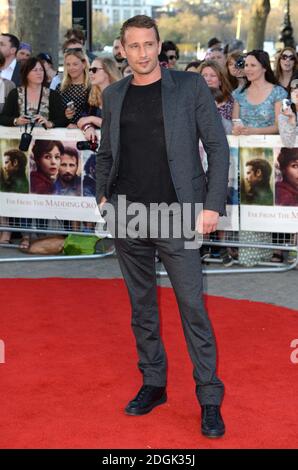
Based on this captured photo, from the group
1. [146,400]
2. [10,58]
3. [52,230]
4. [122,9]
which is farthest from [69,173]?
[122,9]

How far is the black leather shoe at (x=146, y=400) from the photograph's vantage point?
197 inches

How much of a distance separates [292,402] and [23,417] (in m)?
1.54

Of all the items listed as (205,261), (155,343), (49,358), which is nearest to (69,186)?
(205,261)

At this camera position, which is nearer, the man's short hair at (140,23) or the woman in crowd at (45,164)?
the man's short hair at (140,23)

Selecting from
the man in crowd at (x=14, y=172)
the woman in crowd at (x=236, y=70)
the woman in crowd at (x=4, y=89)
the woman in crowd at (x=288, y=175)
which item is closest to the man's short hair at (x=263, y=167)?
the woman in crowd at (x=288, y=175)

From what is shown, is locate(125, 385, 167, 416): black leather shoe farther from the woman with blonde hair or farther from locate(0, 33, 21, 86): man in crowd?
locate(0, 33, 21, 86): man in crowd

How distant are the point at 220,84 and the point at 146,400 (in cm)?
489

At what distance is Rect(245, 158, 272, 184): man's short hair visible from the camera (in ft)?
26.9

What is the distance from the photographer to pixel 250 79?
28.8ft

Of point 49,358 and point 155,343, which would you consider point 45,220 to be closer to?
point 49,358

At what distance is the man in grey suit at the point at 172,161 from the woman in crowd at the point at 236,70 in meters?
5.27

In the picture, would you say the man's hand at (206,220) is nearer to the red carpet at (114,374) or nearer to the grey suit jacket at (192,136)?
the grey suit jacket at (192,136)

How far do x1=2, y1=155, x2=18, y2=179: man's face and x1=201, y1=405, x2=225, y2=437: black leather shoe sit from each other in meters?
4.89

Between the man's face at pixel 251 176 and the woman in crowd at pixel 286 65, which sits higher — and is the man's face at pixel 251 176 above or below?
below
